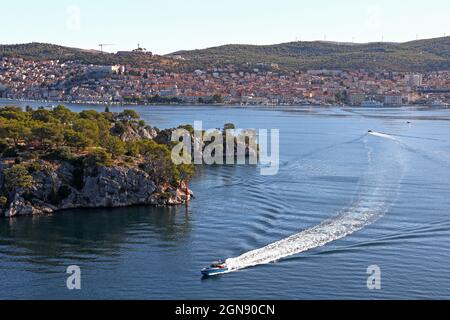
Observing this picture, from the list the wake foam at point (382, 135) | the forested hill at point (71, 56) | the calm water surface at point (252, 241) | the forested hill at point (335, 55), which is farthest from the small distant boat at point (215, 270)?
the forested hill at point (335, 55)

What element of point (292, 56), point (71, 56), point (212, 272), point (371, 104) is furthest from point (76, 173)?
point (292, 56)

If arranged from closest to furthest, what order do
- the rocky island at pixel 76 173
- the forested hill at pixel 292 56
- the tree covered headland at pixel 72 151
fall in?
the rocky island at pixel 76 173, the tree covered headland at pixel 72 151, the forested hill at pixel 292 56

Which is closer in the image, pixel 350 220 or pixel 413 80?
pixel 350 220

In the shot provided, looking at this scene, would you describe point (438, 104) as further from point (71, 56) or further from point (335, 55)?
point (71, 56)

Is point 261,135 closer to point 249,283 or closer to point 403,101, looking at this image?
point 249,283

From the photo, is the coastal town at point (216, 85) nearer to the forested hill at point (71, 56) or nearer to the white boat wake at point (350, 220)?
the forested hill at point (71, 56)

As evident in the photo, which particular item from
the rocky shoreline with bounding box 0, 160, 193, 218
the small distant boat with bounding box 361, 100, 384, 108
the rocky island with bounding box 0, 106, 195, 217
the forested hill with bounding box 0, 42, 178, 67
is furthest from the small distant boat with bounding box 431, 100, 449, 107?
the rocky shoreline with bounding box 0, 160, 193, 218
